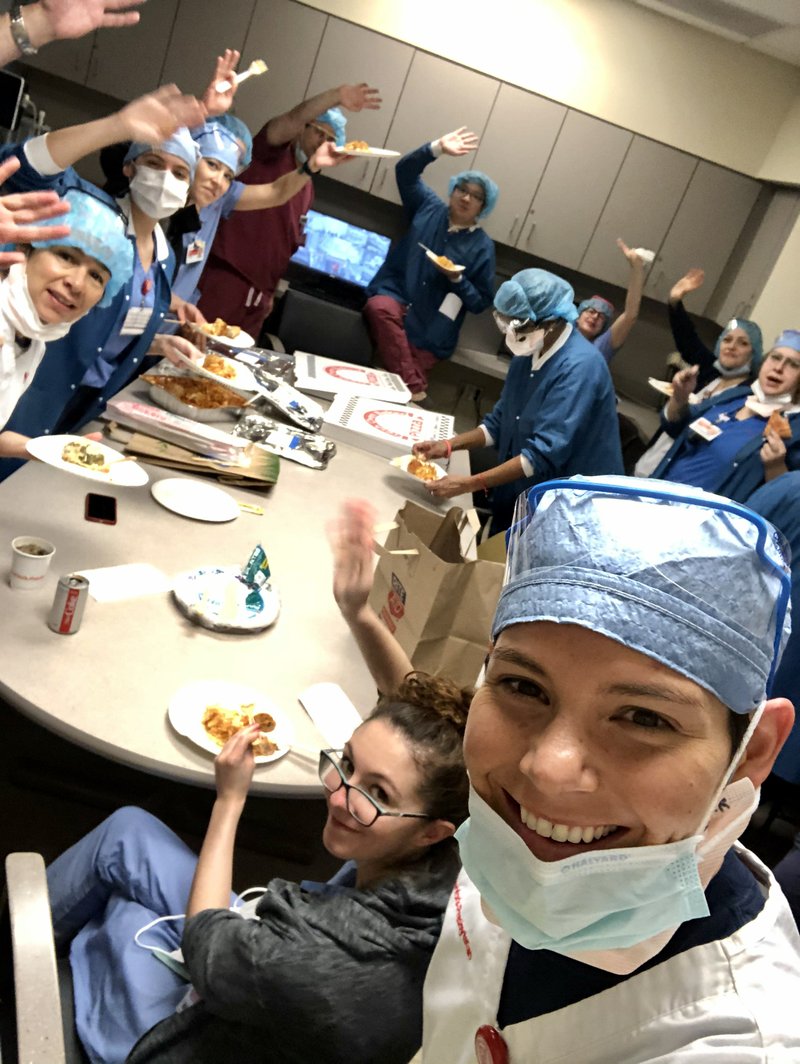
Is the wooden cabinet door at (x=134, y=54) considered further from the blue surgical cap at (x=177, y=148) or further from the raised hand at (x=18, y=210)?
the raised hand at (x=18, y=210)

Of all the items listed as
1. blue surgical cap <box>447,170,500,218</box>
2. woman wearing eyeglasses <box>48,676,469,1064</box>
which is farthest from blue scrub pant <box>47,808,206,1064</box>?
blue surgical cap <box>447,170,500,218</box>

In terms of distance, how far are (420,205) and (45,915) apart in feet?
16.6

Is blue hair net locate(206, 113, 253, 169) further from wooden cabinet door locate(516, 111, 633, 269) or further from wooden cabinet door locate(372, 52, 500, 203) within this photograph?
wooden cabinet door locate(516, 111, 633, 269)

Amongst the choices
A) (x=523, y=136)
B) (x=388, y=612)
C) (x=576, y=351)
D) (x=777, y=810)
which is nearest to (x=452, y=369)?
(x=523, y=136)

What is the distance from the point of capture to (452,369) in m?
6.14

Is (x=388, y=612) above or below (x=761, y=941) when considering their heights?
below

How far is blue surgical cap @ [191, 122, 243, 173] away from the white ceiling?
10.6ft

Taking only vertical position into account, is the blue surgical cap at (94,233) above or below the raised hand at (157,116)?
below

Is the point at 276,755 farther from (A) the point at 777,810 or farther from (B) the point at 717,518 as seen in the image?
(A) the point at 777,810

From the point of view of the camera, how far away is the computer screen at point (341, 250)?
17.9 feet

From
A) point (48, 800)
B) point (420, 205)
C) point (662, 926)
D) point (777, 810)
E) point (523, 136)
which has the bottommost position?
point (48, 800)

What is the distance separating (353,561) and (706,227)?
5.14 m

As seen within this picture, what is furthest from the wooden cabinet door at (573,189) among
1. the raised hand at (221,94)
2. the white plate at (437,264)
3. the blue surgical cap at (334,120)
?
the raised hand at (221,94)

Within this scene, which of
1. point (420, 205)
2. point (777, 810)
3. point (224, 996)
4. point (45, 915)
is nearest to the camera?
point (45, 915)
